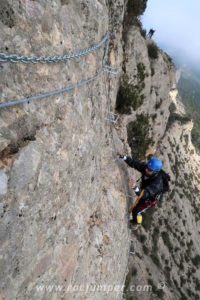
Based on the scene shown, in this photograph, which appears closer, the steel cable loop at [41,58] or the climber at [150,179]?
the steel cable loop at [41,58]

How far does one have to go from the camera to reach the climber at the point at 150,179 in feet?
43.4

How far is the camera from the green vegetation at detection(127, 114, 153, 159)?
94.5 feet

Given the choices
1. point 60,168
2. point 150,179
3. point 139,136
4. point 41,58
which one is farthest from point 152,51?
point 41,58

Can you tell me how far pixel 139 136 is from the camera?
30766 millimetres

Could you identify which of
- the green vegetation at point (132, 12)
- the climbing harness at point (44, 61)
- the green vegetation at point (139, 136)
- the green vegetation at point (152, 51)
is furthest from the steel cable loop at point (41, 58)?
the green vegetation at point (152, 51)

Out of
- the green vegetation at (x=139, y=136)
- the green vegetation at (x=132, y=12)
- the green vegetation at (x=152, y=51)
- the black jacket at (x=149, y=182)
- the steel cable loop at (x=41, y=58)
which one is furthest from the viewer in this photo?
the green vegetation at (x=152, y=51)

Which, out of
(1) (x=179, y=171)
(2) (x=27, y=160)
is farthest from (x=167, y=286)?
(2) (x=27, y=160)

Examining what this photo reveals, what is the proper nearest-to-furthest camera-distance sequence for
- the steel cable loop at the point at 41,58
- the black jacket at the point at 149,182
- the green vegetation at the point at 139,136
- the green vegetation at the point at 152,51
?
the steel cable loop at the point at 41,58
the black jacket at the point at 149,182
the green vegetation at the point at 139,136
the green vegetation at the point at 152,51

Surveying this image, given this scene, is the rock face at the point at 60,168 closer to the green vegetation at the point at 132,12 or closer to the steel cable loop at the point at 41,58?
the steel cable loop at the point at 41,58

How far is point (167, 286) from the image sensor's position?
3875cm

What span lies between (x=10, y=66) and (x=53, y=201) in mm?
3038

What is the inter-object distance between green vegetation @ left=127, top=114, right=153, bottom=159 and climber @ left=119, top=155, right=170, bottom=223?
45.3ft

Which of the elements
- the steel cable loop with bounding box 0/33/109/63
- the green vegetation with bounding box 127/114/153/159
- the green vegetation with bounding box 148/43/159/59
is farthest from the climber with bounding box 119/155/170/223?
the green vegetation with bounding box 148/43/159/59

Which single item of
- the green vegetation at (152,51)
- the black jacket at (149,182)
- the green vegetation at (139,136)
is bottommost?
the green vegetation at (139,136)
